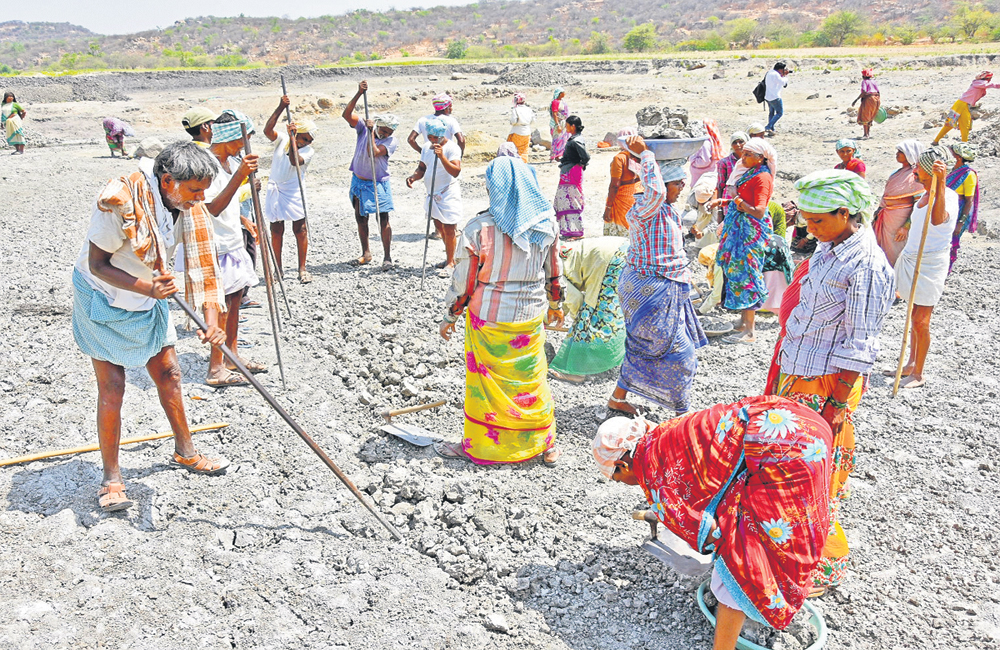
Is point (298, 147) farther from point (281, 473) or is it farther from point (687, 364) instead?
point (687, 364)

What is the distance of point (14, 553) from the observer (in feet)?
10.5

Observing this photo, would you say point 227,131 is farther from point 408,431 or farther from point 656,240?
point 656,240

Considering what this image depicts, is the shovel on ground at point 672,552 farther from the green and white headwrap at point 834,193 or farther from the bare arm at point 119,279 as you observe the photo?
the bare arm at point 119,279

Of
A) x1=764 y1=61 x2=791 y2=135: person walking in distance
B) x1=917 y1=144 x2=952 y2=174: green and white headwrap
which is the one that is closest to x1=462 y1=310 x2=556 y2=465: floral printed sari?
x1=917 y1=144 x2=952 y2=174: green and white headwrap

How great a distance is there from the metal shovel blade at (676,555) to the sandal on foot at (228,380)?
3010 mm

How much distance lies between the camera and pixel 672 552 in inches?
134

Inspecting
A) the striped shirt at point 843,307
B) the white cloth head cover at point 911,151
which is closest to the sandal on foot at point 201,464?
the striped shirt at point 843,307

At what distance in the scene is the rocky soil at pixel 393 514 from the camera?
3025mm

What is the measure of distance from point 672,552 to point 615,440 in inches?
39.4

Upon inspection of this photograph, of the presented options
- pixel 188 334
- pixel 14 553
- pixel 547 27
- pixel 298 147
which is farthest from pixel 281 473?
pixel 547 27

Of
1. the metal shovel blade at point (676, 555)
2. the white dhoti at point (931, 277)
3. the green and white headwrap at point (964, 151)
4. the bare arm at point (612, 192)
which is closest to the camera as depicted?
the metal shovel blade at point (676, 555)

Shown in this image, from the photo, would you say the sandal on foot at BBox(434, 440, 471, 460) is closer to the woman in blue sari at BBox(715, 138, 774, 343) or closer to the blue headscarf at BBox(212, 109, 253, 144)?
the blue headscarf at BBox(212, 109, 253, 144)

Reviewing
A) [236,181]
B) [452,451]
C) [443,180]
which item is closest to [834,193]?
[452,451]

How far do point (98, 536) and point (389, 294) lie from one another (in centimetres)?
398
